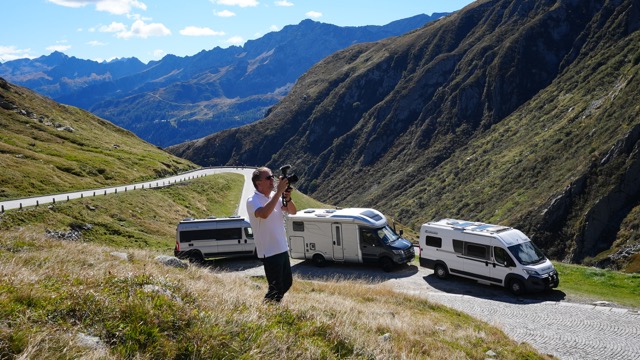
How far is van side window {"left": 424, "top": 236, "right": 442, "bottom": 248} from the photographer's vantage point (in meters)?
23.9

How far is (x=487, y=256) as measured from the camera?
2184 cm

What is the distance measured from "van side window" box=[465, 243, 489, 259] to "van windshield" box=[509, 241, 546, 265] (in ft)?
3.77

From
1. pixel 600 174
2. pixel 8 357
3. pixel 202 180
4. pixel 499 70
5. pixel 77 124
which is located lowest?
pixel 600 174

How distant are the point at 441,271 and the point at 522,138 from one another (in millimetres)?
110059

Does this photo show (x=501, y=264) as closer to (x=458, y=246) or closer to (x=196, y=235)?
(x=458, y=246)

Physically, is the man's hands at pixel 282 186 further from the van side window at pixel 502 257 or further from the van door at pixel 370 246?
the van door at pixel 370 246

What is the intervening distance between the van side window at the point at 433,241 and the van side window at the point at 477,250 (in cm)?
155

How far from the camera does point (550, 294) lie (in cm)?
2077

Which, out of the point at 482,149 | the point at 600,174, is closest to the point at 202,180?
the point at 600,174

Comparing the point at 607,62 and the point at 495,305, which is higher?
the point at 607,62

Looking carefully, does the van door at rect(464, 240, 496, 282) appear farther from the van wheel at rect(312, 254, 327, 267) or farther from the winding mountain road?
the van wheel at rect(312, 254, 327, 267)

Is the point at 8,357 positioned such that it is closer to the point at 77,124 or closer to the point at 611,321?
the point at 611,321

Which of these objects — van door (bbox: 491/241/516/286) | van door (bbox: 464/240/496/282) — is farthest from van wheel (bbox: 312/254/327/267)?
van door (bbox: 491/241/516/286)

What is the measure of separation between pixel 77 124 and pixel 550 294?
3873 inches
